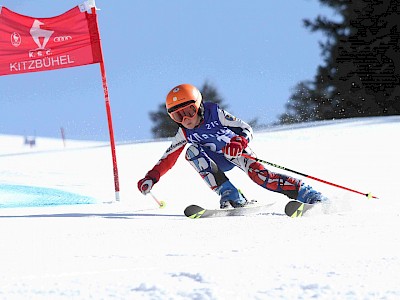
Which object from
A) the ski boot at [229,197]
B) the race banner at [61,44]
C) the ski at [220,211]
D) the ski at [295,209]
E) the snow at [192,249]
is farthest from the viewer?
the race banner at [61,44]

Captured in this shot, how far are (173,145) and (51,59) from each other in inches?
84.4

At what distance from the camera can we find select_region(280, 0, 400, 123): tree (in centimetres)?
1892

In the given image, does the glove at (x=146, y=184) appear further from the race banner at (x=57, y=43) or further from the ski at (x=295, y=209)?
the race banner at (x=57, y=43)

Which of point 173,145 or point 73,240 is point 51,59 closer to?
point 173,145

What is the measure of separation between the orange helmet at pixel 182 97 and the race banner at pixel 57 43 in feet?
7.07

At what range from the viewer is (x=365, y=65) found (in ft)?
62.4

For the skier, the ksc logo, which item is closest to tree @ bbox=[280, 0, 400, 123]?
the ksc logo

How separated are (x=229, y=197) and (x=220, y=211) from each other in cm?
24

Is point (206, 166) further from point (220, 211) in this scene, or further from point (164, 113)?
point (164, 113)

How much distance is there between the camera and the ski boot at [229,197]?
4145 mm

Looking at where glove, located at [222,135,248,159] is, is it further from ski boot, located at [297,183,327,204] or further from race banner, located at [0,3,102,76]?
race banner, located at [0,3,102,76]

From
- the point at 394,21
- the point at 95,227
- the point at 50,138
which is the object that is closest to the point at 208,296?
the point at 95,227

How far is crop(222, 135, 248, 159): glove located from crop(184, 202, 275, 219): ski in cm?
34

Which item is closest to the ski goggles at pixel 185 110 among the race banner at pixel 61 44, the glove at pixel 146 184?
the glove at pixel 146 184
